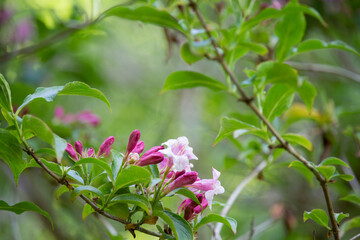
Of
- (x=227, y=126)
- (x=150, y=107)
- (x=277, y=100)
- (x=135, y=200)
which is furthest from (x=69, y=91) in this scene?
(x=150, y=107)

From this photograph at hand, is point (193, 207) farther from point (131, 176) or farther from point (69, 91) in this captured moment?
point (69, 91)

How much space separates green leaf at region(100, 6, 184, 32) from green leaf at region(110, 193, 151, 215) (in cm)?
46

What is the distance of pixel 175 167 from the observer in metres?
0.67

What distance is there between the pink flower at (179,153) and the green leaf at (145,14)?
345 mm

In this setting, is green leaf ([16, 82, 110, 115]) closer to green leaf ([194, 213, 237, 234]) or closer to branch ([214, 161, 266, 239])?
green leaf ([194, 213, 237, 234])

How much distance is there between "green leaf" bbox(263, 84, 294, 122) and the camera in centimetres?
94

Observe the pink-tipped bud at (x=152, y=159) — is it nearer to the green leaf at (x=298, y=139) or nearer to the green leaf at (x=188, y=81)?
the green leaf at (x=188, y=81)

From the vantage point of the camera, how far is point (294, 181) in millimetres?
2379

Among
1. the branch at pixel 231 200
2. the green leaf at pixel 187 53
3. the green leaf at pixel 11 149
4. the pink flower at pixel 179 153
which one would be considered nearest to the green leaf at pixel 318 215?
the branch at pixel 231 200

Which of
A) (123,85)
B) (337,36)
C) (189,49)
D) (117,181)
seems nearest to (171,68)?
(123,85)

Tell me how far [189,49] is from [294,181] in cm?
168

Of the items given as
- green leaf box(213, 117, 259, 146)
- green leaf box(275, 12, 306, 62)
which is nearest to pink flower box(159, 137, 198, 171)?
green leaf box(213, 117, 259, 146)

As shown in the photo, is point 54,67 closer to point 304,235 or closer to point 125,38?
point 125,38

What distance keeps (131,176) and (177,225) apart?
114 mm
